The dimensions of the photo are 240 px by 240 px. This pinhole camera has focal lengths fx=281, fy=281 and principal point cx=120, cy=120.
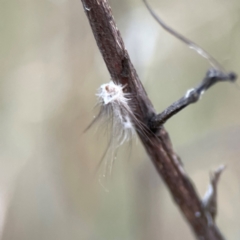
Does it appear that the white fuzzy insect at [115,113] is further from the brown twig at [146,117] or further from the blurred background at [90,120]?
the blurred background at [90,120]

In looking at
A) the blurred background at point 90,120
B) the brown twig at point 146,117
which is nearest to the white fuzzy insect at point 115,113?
the brown twig at point 146,117

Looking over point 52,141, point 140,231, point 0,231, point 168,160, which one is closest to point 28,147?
point 52,141

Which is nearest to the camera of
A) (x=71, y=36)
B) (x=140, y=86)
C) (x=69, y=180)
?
(x=140, y=86)

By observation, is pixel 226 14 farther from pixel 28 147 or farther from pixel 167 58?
pixel 28 147

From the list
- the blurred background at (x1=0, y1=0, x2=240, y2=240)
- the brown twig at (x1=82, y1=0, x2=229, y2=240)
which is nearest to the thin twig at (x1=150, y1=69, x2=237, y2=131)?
the brown twig at (x1=82, y1=0, x2=229, y2=240)

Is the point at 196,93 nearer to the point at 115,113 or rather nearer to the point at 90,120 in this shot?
the point at 115,113

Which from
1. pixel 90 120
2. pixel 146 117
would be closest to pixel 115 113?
pixel 146 117
